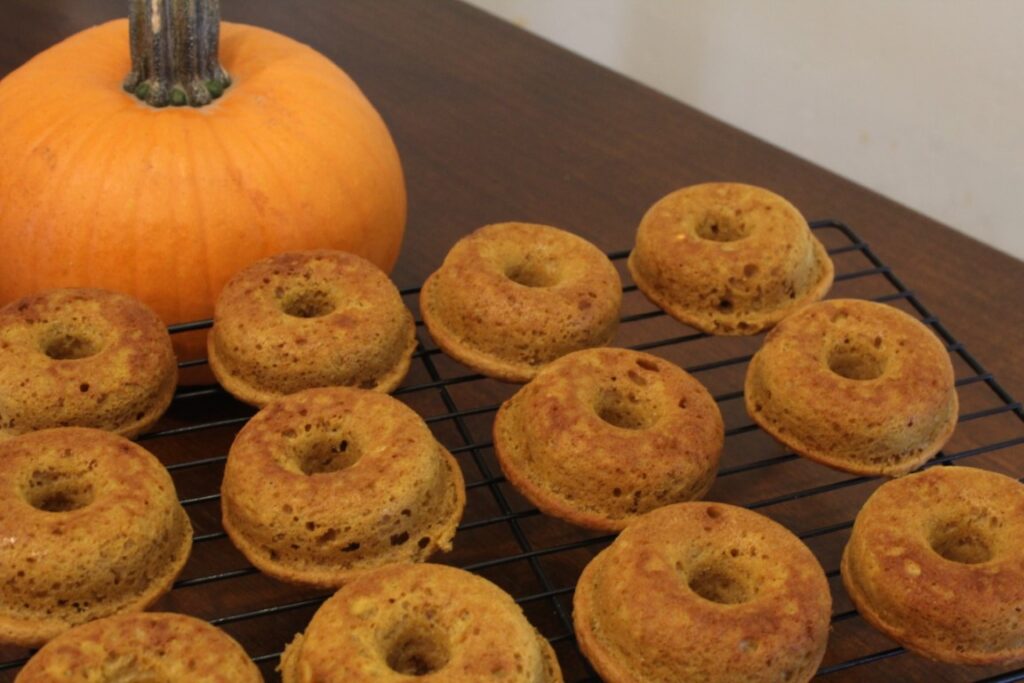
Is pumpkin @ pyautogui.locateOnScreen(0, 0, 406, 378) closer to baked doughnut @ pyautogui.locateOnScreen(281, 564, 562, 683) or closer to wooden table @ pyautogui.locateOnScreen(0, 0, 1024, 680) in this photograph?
wooden table @ pyautogui.locateOnScreen(0, 0, 1024, 680)

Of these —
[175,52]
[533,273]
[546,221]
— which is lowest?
[546,221]

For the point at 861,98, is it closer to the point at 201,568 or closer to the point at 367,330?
the point at 367,330

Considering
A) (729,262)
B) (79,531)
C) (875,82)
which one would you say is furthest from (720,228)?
(875,82)

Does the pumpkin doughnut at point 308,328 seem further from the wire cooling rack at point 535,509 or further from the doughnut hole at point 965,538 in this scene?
the doughnut hole at point 965,538

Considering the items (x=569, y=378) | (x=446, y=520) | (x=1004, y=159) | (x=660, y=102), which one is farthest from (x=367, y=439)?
(x=1004, y=159)

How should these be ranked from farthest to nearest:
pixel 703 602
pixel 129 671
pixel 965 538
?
1. pixel 965 538
2. pixel 703 602
3. pixel 129 671

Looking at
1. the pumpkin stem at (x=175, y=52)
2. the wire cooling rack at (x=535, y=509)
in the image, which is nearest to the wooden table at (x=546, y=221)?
the wire cooling rack at (x=535, y=509)

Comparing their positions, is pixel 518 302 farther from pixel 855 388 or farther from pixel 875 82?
pixel 875 82
